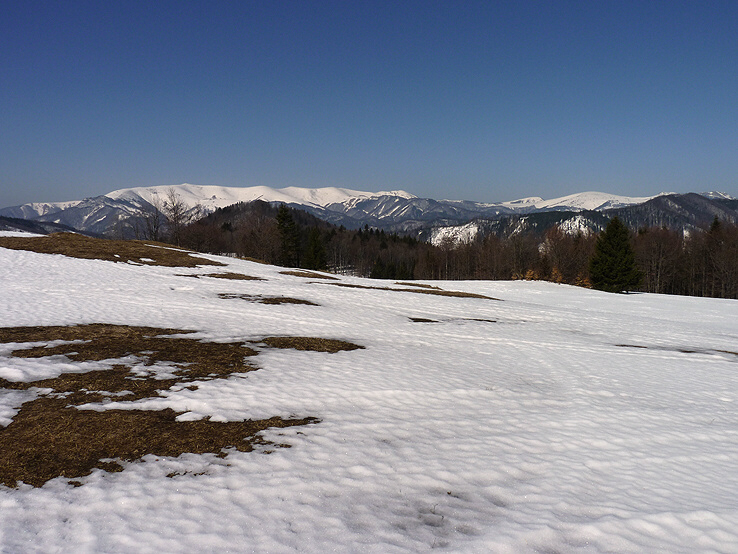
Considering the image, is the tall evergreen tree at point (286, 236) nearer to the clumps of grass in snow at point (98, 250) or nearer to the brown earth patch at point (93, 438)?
the clumps of grass in snow at point (98, 250)

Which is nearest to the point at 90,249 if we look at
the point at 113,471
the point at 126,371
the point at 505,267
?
the point at 126,371

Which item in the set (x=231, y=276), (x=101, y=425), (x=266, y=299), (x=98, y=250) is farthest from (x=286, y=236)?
(x=101, y=425)

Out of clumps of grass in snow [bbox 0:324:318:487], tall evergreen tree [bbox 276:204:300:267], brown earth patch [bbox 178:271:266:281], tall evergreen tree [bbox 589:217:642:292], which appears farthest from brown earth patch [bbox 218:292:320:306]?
tall evergreen tree [bbox 276:204:300:267]

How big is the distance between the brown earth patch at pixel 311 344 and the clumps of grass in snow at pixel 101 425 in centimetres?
224

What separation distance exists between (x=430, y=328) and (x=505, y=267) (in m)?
72.5

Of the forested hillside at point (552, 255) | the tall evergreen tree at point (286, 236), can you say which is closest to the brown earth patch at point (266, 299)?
the forested hillside at point (552, 255)

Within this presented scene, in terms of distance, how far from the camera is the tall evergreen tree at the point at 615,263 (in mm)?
50750

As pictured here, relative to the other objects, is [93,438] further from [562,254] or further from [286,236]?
[562,254]

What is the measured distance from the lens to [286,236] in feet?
243

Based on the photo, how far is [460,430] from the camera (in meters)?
6.59

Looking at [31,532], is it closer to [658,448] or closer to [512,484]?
[512,484]

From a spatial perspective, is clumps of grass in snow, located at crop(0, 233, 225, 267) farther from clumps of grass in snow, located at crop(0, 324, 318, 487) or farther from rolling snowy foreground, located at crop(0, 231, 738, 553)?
clumps of grass in snow, located at crop(0, 324, 318, 487)

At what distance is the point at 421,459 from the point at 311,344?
22.7 feet

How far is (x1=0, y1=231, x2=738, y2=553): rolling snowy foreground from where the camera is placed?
151 inches
